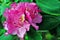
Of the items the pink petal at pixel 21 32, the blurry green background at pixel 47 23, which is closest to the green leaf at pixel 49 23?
the blurry green background at pixel 47 23

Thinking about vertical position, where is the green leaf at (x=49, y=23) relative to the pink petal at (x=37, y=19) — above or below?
below

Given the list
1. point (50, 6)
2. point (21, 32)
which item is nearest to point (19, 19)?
point (21, 32)

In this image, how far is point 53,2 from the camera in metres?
0.90

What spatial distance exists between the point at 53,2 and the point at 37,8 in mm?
82

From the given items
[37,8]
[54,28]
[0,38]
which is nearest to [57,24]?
[54,28]

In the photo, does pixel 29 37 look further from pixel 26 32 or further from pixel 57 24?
pixel 57 24

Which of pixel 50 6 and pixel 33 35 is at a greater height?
pixel 50 6

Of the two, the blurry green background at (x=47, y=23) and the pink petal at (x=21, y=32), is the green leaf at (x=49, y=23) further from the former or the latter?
the pink petal at (x=21, y=32)

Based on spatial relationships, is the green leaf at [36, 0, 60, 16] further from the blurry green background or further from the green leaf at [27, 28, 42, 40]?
the green leaf at [27, 28, 42, 40]

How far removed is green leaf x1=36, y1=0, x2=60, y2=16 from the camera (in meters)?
0.88

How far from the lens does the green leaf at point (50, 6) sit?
884mm

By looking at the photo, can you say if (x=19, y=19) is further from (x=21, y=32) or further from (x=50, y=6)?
(x=50, y=6)

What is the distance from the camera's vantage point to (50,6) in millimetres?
896

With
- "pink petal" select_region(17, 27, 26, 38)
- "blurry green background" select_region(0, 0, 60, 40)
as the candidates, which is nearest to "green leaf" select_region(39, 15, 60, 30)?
"blurry green background" select_region(0, 0, 60, 40)
